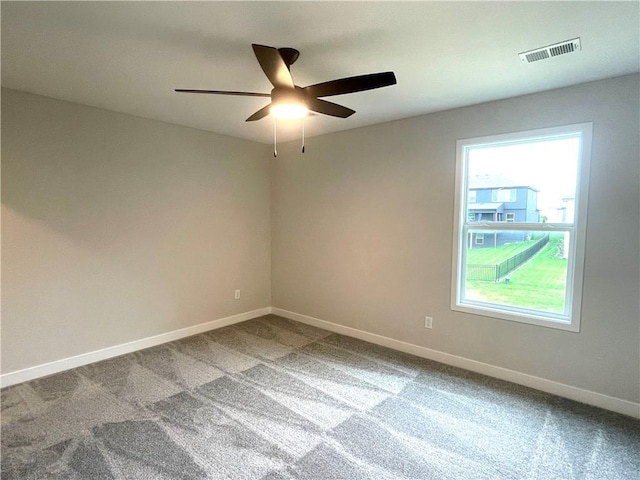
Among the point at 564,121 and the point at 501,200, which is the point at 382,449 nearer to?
the point at 501,200

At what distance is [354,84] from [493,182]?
190 cm

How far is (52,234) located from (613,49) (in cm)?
448

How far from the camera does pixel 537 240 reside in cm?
284

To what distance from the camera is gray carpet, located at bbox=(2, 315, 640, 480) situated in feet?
6.22

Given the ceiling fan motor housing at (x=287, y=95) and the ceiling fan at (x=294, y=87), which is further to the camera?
the ceiling fan motor housing at (x=287, y=95)

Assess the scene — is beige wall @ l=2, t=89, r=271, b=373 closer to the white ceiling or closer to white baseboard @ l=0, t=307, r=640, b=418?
white baseboard @ l=0, t=307, r=640, b=418

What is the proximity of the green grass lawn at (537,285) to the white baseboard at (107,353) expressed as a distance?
10.3 ft

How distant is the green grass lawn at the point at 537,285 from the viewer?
2.74 m

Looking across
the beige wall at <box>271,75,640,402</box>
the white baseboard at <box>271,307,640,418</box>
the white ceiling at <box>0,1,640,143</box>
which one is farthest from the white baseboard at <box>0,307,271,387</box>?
the white ceiling at <box>0,1,640,143</box>

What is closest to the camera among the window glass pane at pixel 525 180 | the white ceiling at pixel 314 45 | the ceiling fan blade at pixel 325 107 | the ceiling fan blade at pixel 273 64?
the ceiling fan blade at pixel 273 64

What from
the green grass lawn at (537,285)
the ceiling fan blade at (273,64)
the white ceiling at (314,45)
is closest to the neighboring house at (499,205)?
A: the green grass lawn at (537,285)

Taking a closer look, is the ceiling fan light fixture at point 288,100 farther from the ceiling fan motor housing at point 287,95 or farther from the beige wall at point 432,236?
the beige wall at point 432,236

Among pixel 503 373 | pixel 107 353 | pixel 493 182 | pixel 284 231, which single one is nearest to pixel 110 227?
pixel 107 353


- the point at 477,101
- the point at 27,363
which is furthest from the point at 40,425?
the point at 477,101
